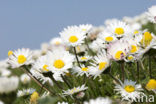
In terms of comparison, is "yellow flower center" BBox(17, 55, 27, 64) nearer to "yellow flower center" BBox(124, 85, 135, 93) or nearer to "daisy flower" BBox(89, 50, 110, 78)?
"daisy flower" BBox(89, 50, 110, 78)

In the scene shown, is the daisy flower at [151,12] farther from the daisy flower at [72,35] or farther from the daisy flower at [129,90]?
the daisy flower at [129,90]

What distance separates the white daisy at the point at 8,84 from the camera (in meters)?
1.48

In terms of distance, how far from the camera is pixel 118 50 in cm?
209

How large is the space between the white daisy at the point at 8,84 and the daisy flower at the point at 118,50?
84 cm

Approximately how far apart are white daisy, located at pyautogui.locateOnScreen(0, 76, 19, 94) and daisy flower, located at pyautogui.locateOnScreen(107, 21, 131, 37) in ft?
5.88

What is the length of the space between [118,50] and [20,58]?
3.81 feet

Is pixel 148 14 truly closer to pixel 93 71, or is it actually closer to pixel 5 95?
pixel 93 71

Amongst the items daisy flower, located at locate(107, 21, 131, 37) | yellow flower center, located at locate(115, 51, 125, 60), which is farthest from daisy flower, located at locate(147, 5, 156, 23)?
yellow flower center, located at locate(115, 51, 125, 60)

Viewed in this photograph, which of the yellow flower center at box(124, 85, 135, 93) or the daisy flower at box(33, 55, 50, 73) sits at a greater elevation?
the daisy flower at box(33, 55, 50, 73)

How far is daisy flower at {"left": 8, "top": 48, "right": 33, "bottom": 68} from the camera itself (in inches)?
101

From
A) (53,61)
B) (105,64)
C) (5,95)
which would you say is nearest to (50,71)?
(53,61)

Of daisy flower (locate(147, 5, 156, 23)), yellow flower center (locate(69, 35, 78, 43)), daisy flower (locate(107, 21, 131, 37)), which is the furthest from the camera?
daisy flower (locate(107, 21, 131, 37))

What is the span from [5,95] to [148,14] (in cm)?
197

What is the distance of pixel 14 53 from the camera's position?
2.76 metres
